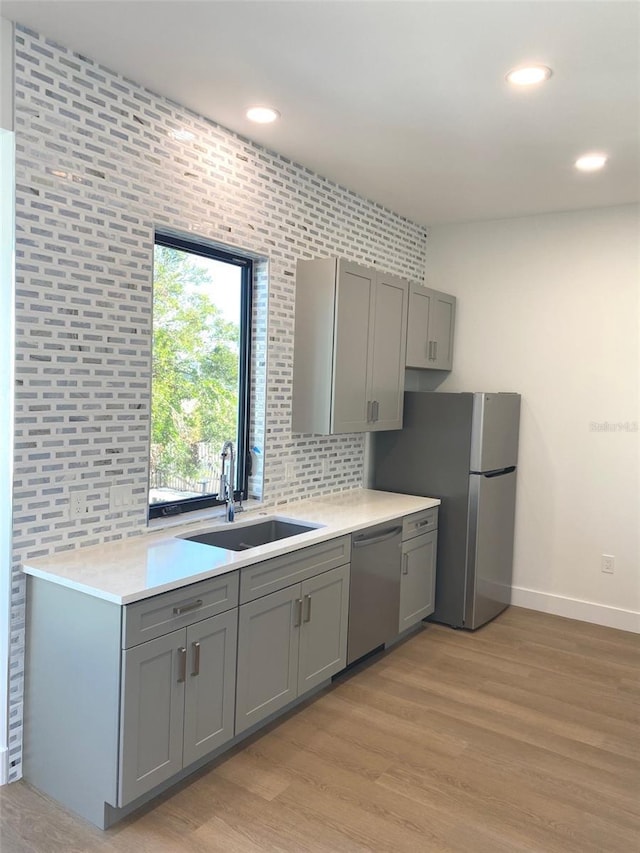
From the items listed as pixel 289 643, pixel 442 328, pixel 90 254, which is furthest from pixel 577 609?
pixel 90 254

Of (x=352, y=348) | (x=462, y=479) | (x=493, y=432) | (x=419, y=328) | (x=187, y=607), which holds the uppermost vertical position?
(x=419, y=328)

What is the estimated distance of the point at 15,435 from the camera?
2.38 meters

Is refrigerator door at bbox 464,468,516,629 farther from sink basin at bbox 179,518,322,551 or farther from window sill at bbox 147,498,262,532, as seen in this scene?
window sill at bbox 147,498,262,532

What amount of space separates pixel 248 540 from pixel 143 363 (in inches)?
43.1

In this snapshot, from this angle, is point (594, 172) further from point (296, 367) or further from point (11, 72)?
point (11, 72)

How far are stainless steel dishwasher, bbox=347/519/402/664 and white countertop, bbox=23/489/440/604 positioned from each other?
11 cm

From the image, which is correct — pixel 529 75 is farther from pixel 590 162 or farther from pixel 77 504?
pixel 77 504

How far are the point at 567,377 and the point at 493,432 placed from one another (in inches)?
30.3

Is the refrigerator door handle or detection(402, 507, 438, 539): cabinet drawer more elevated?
the refrigerator door handle

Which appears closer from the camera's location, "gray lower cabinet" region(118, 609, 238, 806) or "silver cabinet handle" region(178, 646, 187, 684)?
"gray lower cabinet" region(118, 609, 238, 806)

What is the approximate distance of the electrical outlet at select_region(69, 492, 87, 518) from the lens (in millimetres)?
2598

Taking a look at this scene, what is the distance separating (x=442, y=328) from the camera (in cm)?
482

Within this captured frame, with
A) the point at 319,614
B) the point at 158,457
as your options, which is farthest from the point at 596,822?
the point at 158,457

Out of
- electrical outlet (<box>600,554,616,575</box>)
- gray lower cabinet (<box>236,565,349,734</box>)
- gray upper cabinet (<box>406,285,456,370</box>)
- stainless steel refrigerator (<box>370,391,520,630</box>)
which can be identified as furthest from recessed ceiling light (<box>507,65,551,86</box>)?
Result: electrical outlet (<box>600,554,616,575</box>)
